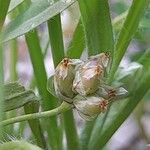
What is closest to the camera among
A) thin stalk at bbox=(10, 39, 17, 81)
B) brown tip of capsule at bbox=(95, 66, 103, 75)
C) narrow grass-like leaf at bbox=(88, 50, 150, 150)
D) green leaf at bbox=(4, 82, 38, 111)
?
brown tip of capsule at bbox=(95, 66, 103, 75)

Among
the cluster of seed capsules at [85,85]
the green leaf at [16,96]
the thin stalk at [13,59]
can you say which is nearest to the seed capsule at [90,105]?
the cluster of seed capsules at [85,85]

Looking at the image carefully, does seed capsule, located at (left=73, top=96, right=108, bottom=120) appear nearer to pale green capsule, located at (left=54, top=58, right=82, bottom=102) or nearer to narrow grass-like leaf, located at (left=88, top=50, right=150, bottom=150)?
pale green capsule, located at (left=54, top=58, right=82, bottom=102)

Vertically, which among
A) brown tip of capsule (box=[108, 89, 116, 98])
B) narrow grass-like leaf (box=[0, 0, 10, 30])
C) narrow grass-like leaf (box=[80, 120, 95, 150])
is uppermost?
narrow grass-like leaf (box=[0, 0, 10, 30])

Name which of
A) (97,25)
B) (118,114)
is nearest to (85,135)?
(118,114)

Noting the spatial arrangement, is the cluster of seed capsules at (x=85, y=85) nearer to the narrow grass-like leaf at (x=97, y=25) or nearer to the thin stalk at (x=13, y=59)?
the narrow grass-like leaf at (x=97, y=25)

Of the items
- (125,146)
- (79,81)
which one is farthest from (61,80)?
(125,146)

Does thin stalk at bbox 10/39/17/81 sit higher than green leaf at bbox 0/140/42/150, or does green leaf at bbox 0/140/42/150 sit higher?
green leaf at bbox 0/140/42/150

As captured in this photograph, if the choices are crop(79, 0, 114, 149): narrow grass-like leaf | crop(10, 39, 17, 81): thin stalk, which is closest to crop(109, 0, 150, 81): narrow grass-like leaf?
crop(79, 0, 114, 149): narrow grass-like leaf
